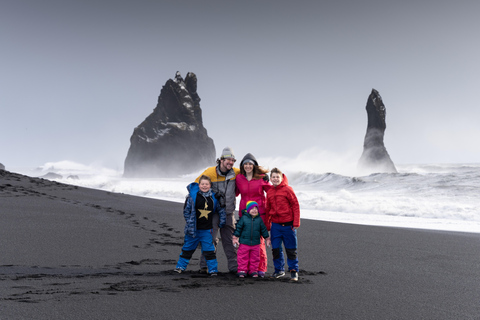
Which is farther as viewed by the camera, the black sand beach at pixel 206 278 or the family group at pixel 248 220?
the family group at pixel 248 220

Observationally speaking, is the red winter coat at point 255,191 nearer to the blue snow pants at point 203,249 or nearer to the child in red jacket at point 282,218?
the child in red jacket at point 282,218

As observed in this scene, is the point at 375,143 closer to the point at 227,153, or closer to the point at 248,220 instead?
the point at 227,153

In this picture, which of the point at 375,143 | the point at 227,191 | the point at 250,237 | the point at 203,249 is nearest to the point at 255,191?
the point at 227,191

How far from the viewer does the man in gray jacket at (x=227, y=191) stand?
4770mm

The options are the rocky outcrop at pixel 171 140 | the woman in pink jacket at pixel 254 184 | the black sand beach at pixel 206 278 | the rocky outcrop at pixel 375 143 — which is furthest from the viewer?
the rocky outcrop at pixel 171 140

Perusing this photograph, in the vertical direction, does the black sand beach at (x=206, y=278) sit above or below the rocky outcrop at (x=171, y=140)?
below

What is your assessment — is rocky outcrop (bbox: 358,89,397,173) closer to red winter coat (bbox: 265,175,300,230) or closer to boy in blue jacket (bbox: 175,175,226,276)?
red winter coat (bbox: 265,175,300,230)

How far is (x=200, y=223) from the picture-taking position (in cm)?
457

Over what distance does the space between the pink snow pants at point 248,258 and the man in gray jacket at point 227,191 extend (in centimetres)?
27

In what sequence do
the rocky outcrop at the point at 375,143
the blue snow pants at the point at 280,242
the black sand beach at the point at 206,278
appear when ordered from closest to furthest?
the black sand beach at the point at 206,278, the blue snow pants at the point at 280,242, the rocky outcrop at the point at 375,143

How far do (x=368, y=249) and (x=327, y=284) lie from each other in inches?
103

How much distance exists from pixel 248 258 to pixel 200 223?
31.1 inches

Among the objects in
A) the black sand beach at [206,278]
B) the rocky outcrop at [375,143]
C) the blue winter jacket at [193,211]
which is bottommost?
the black sand beach at [206,278]

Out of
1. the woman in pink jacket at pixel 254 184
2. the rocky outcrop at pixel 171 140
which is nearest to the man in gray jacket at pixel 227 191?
the woman in pink jacket at pixel 254 184
